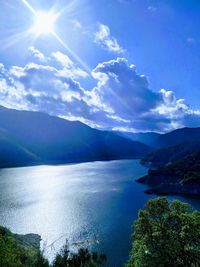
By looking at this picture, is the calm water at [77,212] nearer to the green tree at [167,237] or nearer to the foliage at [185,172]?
the foliage at [185,172]

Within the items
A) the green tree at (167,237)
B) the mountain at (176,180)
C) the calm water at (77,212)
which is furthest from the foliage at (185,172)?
the green tree at (167,237)

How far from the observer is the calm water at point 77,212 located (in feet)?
258

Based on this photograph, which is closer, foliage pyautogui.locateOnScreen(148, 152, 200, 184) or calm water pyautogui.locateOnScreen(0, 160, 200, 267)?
calm water pyautogui.locateOnScreen(0, 160, 200, 267)

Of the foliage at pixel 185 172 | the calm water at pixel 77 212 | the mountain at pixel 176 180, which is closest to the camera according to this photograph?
the calm water at pixel 77 212

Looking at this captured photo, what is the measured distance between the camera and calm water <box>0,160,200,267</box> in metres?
78.7

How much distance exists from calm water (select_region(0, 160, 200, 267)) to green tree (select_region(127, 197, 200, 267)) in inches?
1453

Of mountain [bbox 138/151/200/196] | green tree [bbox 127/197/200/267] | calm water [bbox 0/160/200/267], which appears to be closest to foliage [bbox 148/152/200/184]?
mountain [bbox 138/151/200/196]

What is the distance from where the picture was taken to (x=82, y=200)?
134 metres

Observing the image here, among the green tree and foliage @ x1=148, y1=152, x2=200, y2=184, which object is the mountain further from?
the green tree

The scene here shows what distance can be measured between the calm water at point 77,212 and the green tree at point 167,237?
36914 mm

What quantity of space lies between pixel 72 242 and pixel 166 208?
5269 centimetres

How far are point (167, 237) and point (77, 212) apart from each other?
8491 cm

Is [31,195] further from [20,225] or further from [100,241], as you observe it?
[100,241]

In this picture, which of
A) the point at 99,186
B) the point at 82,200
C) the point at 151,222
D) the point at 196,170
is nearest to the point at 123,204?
the point at 82,200
